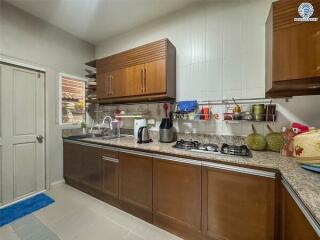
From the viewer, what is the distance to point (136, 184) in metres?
1.80

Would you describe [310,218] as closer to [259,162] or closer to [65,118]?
[259,162]

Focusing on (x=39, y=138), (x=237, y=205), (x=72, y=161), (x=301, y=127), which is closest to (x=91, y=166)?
(x=72, y=161)

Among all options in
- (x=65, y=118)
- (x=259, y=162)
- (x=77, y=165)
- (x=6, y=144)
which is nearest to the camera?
(x=259, y=162)

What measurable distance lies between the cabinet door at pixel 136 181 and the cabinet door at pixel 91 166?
445 millimetres

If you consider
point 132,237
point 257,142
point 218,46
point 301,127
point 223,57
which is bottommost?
point 132,237

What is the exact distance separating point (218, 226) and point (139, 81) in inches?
75.3

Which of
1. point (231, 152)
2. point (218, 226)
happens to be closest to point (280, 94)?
point (231, 152)

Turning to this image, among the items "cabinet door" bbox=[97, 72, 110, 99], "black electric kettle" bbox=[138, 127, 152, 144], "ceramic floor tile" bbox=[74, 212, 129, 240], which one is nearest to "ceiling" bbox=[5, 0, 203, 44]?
"cabinet door" bbox=[97, 72, 110, 99]

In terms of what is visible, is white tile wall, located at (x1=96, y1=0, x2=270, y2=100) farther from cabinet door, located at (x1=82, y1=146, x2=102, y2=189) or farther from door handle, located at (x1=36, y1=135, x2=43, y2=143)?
door handle, located at (x1=36, y1=135, x2=43, y2=143)

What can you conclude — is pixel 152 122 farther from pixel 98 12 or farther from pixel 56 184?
pixel 56 184

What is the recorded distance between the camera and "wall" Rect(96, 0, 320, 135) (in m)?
1.69

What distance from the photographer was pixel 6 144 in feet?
6.90

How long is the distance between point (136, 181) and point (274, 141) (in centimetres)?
154

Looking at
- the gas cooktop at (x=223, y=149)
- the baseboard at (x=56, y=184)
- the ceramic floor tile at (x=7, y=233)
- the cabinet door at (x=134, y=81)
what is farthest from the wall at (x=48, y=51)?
the gas cooktop at (x=223, y=149)
